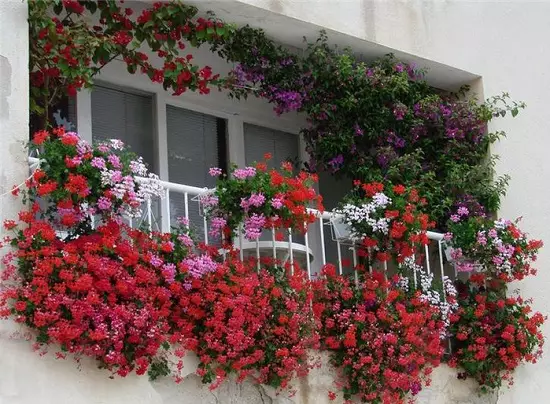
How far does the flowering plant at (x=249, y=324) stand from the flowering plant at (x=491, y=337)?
152 cm

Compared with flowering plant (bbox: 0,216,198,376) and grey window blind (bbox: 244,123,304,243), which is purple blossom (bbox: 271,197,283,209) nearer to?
flowering plant (bbox: 0,216,198,376)

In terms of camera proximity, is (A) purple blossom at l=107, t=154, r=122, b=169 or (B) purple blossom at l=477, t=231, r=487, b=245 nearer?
(A) purple blossom at l=107, t=154, r=122, b=169

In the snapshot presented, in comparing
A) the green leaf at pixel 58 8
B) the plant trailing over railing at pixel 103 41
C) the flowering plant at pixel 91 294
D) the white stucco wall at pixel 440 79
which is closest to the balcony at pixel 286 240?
the flowering plant at pixel 91 294

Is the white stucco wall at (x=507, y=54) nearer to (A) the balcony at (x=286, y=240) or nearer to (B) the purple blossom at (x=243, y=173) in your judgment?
(A) the balcony at (x=286, y=240)

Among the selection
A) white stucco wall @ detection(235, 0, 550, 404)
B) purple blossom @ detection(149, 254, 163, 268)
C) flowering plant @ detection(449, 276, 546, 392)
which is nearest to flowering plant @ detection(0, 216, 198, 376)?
purple blossom @ detection(149, 254, 163, 268)

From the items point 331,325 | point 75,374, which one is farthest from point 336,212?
point 75,374

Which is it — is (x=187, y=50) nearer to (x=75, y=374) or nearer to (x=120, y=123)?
(x=120, y=123)

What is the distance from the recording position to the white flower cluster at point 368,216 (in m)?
7.50

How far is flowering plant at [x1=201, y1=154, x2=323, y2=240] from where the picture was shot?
676 centimetres

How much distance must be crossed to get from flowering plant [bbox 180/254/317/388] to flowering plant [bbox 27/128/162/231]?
668 millimetres

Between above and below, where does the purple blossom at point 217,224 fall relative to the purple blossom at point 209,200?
below

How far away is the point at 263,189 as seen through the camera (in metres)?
6.77

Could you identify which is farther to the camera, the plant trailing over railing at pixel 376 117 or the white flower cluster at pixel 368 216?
the plant trailing over railing at pixel 376 117

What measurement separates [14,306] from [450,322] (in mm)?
3373
